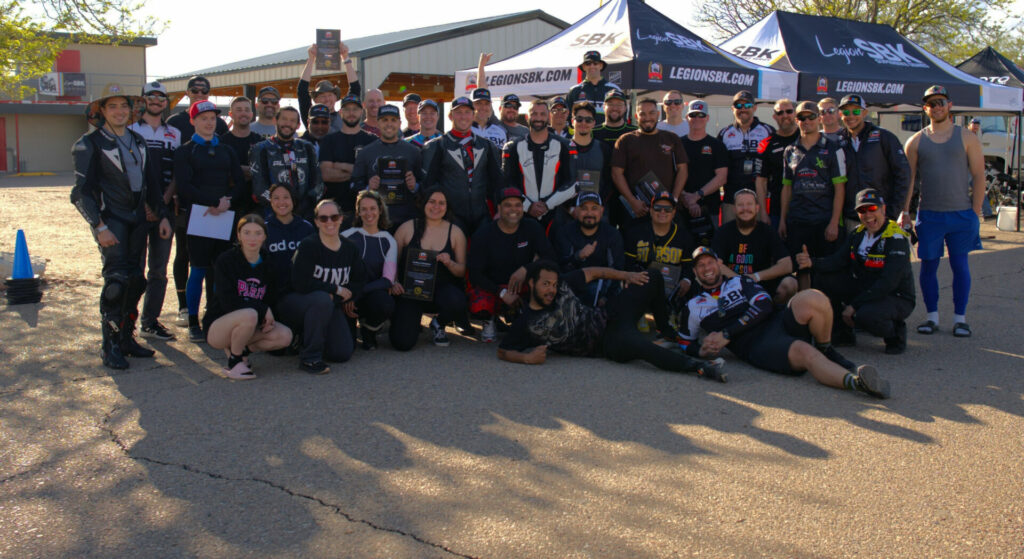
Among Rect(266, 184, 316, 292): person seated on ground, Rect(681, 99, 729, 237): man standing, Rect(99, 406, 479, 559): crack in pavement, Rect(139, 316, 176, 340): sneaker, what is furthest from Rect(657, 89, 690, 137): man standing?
Rect(99, 406, 479, 559): crack in pavement

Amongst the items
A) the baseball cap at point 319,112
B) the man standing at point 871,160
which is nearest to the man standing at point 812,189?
the man standing at point 871,160

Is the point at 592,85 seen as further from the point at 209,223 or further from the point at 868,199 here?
the point at 209,223

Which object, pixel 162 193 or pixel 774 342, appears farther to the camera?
pixel 162 193

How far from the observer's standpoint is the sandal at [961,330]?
7102 millimetres

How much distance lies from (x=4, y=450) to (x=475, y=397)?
262 centimetres

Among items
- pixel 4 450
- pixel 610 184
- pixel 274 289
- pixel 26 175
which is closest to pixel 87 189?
pixel 274 289

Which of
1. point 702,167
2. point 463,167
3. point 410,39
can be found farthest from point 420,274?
point 410,39

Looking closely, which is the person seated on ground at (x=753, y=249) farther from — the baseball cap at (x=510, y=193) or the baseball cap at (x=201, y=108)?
the baseball cap at (x=201, y=108)

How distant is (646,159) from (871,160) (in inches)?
78.0

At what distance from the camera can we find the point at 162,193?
6781mm

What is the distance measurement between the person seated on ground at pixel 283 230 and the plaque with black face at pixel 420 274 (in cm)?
86

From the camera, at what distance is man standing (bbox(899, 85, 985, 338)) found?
7227 mm

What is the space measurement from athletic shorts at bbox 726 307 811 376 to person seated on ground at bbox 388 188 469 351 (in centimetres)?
231

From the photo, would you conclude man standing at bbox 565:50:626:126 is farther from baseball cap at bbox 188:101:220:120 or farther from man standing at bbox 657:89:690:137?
baseball cap at bbox 188:101:220:120
